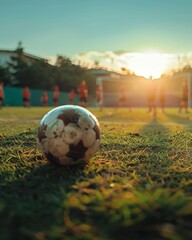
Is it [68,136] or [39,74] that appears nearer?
[68,136]

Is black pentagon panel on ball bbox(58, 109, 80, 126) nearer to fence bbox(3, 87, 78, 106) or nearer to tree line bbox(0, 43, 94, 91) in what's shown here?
fence bbox(3, 87, 78, 106)

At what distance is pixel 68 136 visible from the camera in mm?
3258

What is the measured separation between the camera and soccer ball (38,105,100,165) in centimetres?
327

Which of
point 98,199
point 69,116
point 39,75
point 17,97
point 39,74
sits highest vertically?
point 39,74

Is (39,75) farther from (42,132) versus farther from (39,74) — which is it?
(42,132)

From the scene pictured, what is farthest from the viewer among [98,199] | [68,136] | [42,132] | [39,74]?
[39,74]

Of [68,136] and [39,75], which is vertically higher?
[39,75]

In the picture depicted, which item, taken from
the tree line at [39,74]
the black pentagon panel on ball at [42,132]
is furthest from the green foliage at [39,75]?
the black pentagon panel on ball at [42,132]

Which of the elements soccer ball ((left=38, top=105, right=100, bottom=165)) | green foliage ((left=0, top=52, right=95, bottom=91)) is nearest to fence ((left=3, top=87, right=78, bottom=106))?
green foliage ((left=0, top=52, right=95, bottom=91))

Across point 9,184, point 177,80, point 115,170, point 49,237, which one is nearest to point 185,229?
point 49,237

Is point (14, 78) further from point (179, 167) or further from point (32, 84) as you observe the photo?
point (179, 167)

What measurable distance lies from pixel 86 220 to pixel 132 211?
29 cm

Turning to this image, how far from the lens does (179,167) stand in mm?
3414

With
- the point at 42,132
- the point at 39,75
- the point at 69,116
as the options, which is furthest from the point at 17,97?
the point at 69,116
